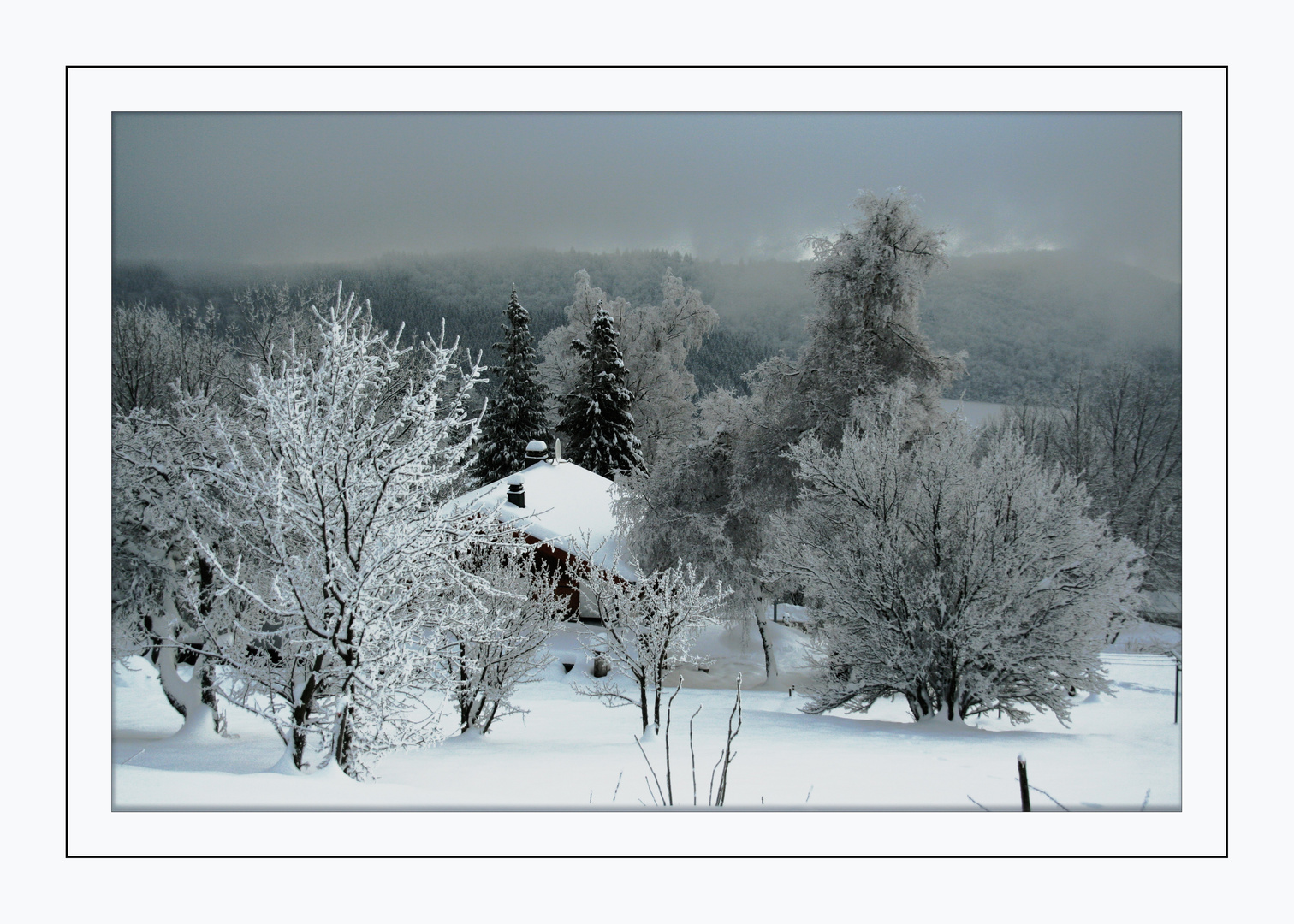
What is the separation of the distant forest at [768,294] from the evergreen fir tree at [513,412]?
0.67 feet

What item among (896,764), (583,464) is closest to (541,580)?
(583,464)

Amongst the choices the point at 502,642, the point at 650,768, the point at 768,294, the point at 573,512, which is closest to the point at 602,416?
the point at 573,512

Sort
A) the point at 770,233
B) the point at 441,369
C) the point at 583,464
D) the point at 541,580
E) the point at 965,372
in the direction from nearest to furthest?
the point at 441,369 < the point at 770,233 < the point at 965,372 < the point at 541,580 < the point at 583,464

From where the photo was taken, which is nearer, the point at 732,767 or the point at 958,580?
the point at 732,767

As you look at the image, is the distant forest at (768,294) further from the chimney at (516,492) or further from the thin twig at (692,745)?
the thin twig at (692,745)

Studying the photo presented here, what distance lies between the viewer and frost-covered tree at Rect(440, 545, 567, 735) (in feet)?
15.2

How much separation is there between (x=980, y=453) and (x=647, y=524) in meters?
3.77

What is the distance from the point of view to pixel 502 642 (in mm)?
3928

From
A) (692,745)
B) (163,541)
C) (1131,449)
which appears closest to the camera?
(163,541)

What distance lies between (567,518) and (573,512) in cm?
10

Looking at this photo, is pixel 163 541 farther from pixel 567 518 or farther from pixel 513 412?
pixel 567 518

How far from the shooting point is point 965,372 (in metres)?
5.50
